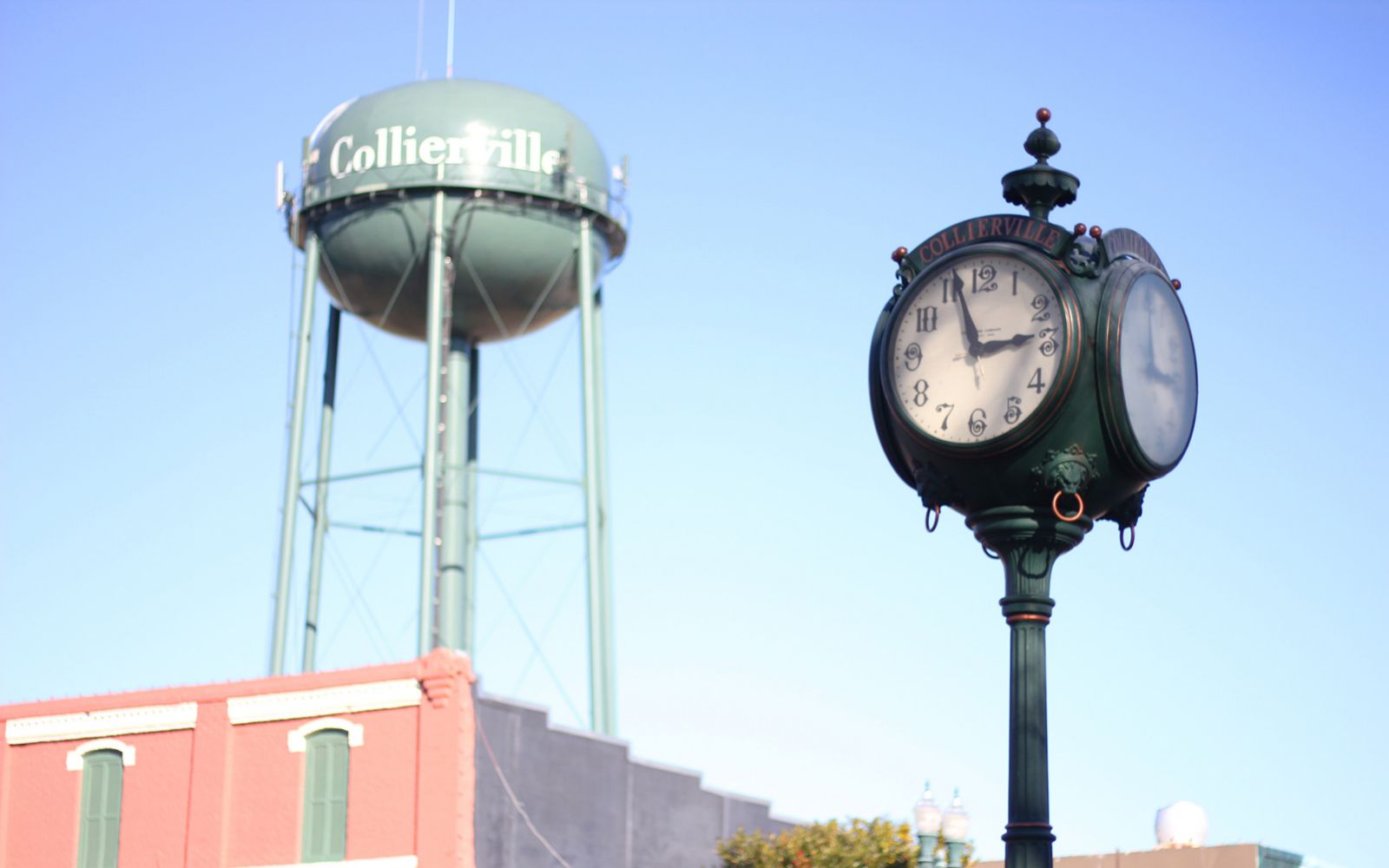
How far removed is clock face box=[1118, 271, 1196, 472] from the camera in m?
8.16

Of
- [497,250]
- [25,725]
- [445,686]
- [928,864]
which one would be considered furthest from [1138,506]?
[497,250]

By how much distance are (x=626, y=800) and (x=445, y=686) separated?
4342 millimetres

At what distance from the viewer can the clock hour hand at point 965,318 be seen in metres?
8.34

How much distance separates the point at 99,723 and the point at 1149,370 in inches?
1119

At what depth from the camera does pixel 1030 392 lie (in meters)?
8.05

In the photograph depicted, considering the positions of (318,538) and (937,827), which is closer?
(937,827)

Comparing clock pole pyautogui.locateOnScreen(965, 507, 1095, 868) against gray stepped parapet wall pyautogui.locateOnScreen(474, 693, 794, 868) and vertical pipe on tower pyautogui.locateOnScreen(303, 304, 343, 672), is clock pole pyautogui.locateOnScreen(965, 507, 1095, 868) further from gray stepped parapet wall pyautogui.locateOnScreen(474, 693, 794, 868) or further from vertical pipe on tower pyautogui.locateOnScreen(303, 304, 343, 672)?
vertical pipe on tower pyautogui.locateOnScreen(303, 304, 343, 672)

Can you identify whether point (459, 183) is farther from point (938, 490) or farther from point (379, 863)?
point (938, 490)

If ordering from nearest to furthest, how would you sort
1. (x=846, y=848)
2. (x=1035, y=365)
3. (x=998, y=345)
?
(x=1035, y=365), (x=998, y=345), (x=846, y=848)

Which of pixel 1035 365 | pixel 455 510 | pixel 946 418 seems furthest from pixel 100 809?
pixel 1035 365

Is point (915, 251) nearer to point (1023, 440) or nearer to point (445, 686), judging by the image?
point (1023, 440)

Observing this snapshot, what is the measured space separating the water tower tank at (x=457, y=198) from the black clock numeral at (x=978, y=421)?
3179 cm

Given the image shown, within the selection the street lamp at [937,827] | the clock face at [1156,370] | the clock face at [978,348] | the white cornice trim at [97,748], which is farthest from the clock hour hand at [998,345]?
the white cornice trim at [97,748]

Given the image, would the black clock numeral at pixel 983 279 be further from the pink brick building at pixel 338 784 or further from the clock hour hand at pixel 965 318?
the pink brick building at pixel 338 784
